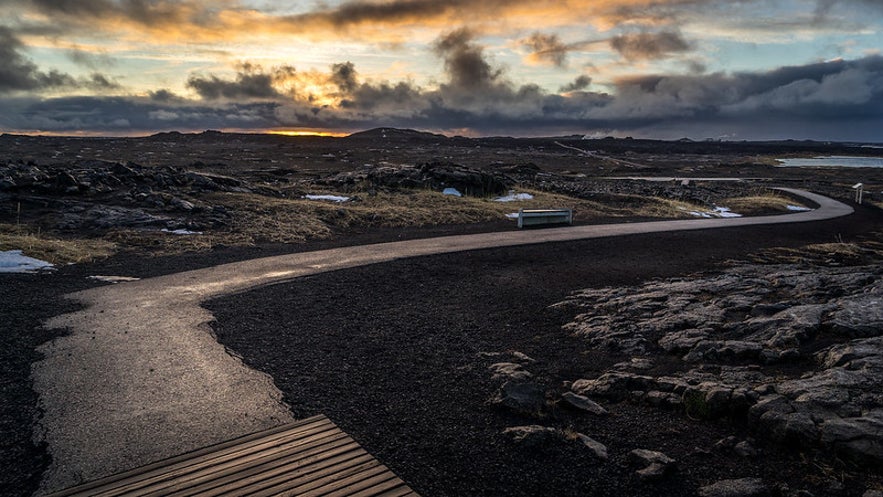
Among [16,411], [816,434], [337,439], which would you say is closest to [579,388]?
[816,434]

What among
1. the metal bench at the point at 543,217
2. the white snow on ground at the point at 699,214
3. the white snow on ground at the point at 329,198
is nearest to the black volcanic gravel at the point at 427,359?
the metal bench at the point at 543,217

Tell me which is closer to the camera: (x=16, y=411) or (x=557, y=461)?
(x=557, y=461)

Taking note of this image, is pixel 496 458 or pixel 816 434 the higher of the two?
pixel 816 434

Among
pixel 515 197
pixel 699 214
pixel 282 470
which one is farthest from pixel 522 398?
pixel 699 214

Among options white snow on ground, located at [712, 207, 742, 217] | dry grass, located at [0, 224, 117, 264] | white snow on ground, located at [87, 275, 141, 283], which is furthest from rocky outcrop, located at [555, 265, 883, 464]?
white snow on ground, located at [712, 207, 742, 217]

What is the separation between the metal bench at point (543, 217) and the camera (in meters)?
19.5

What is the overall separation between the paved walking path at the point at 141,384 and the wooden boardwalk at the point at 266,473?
0.57m

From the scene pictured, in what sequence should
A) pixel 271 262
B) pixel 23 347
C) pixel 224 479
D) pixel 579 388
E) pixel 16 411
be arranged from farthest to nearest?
pixel 271 262 → pixel 23 347 → pixel 579 388 → pixel 16 411 → pixel 224 479

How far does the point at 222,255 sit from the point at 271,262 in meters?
1.78

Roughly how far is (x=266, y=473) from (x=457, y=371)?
3.11 m

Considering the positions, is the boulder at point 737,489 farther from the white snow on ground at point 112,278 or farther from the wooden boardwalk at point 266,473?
the white snow on ground at point 112,278

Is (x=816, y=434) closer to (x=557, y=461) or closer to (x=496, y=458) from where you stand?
(x=557, y=461)

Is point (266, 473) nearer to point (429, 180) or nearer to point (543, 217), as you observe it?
point (543, 217)

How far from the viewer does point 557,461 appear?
454 cm
